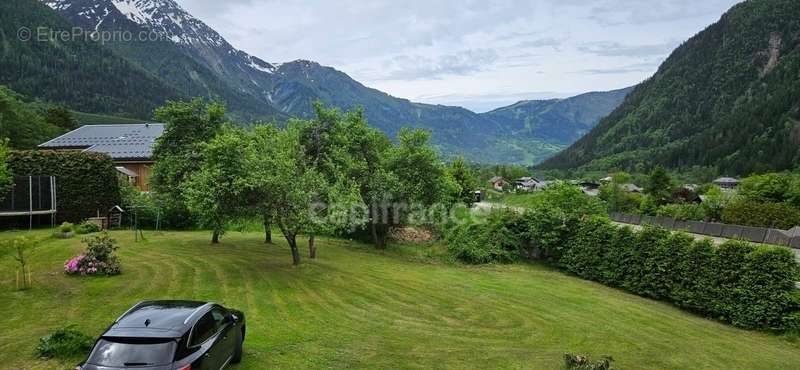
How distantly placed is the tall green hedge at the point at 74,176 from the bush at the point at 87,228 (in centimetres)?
342

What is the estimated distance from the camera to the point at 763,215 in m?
53.0

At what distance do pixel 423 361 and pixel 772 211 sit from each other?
58868 millimetres

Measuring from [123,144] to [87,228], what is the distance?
2906cm

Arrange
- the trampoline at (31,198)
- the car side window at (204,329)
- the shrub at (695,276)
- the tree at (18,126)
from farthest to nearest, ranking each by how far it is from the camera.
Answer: the tree at (18,126) < the trampoline at (31,198) < the shrub at (695,276) < the car side window at (204,329)

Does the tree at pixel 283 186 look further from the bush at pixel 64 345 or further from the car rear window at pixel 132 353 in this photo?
the car rear window at pixel 132 353

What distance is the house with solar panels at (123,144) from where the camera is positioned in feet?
160

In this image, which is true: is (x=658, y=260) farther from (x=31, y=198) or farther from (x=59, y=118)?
(x=59, y=118)

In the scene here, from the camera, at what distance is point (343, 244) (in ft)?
103

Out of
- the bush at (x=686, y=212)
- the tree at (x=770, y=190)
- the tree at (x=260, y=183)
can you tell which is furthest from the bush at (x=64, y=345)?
the tree at (x=770, y=190)

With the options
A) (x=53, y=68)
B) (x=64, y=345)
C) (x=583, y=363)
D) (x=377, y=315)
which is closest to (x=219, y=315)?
(x=64, y=345)

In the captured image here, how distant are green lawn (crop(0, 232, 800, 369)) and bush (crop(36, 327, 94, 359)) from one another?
31cm

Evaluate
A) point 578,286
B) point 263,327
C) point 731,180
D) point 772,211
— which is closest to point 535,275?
point 578,286

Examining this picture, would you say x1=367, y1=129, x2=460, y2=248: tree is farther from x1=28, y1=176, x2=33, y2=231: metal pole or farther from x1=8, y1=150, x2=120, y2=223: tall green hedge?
x1=28, y1=176, x2=33, y2=231: metal pole

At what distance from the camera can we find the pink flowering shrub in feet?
54.5
